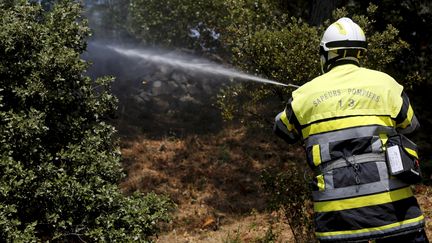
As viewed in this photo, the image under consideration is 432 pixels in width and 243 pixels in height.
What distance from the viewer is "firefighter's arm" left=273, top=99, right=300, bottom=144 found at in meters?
3.71

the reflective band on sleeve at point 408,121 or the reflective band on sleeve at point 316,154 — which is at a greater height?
the reflective band on sleeve at point 408,121

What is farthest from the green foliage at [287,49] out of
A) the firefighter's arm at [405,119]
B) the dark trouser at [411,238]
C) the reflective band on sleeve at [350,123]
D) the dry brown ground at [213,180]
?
the dark trouser at [411,238]

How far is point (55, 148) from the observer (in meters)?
6.35

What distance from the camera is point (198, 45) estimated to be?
16.7 metres

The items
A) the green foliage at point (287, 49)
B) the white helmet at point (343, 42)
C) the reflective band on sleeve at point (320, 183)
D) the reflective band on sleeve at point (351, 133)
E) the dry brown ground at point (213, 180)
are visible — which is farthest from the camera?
the dry brown ground at point (213, 180)

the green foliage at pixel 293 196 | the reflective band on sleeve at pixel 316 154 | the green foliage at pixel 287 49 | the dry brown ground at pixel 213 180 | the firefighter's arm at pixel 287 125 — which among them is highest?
the green foliage at pixel 287 49

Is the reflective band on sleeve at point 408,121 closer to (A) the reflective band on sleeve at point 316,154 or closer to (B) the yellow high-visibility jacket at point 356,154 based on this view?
(B) the yellow high-visibility jacket at point 356,154

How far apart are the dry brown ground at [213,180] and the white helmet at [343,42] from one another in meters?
5.68

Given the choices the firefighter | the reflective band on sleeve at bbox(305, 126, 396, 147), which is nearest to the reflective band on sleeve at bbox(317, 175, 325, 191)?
the firefighter

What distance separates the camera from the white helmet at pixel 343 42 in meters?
3.71

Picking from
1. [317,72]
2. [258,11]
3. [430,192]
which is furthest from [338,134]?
[430,192]

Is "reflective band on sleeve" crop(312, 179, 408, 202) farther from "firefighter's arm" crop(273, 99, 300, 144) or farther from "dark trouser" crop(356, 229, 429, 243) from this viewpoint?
"firefighter's arm" crop(273, 99, 300, 144)

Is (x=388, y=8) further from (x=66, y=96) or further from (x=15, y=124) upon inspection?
(x=15, y=124)

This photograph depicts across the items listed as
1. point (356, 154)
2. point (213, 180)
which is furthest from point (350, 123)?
point (213, 180)
